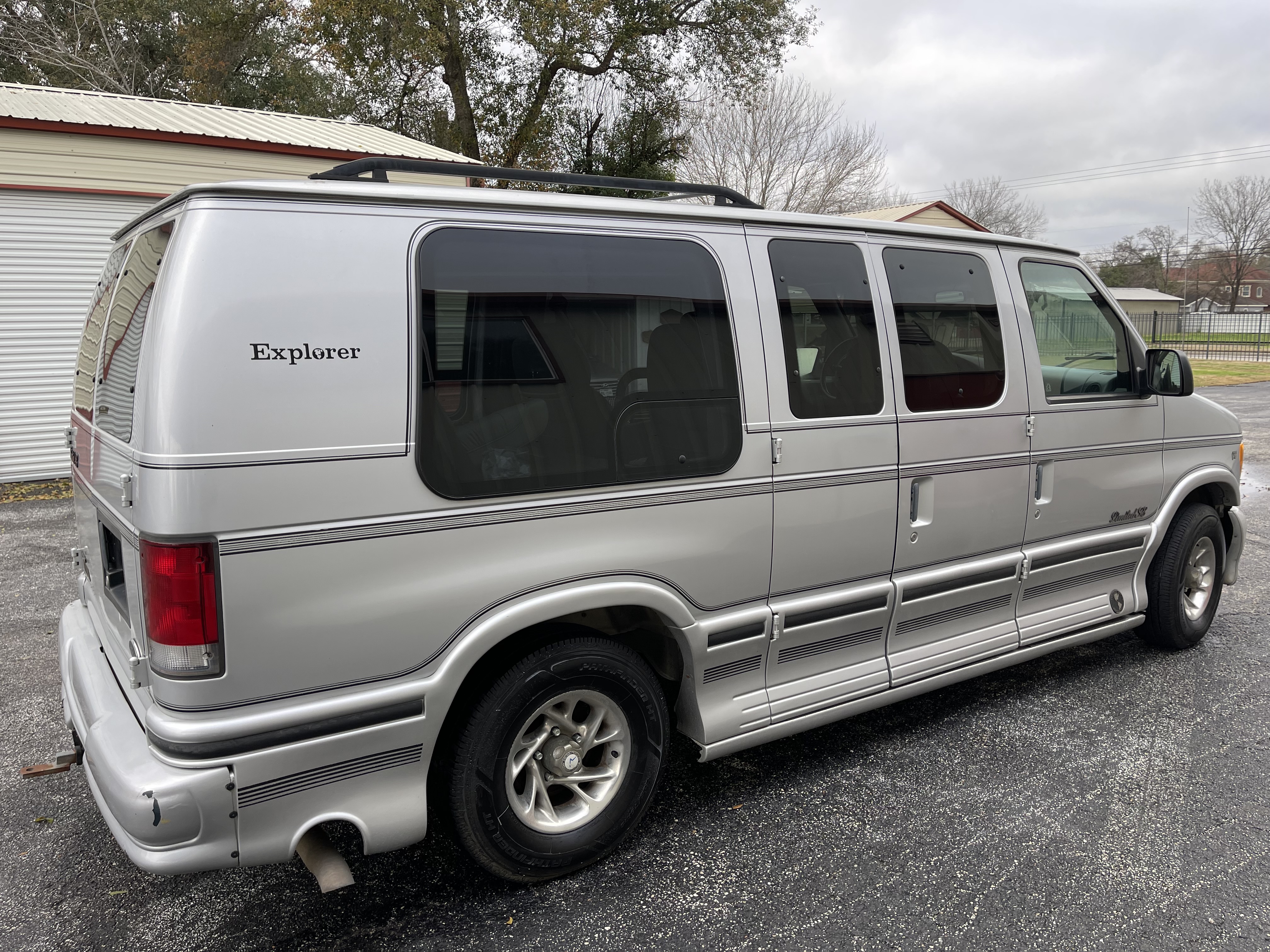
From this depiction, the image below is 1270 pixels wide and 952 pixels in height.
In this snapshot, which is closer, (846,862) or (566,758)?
(566,758)

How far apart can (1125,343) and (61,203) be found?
11320 millimetres

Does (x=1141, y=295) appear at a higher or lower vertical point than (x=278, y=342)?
higher

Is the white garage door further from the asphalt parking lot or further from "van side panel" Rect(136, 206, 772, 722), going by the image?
"van side panel" Rect(136, 206, 772, 722)

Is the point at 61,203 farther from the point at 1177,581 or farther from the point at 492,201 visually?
the point at 1177,581

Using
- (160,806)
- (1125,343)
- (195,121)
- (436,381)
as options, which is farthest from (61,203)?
(1125,343)

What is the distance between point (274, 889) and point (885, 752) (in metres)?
2.45

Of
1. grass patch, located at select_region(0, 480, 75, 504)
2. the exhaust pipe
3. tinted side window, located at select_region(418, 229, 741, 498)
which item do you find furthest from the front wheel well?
grass patch, located at select_region(0, 480, 75, 504)

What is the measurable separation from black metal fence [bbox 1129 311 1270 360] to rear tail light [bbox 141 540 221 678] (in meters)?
32.5

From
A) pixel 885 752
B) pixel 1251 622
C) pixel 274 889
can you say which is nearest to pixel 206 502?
pixel 274 889

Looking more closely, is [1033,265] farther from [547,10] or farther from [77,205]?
[547,10]

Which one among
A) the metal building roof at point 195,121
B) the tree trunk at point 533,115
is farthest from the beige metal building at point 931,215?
the metal building roof at point 195,121

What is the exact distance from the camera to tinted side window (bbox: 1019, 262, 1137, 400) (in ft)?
13.1

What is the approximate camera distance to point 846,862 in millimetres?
2928

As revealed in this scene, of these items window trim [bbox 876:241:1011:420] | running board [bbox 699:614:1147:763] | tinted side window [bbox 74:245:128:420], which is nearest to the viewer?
tinted side window [bbox 74:245:128:420]
